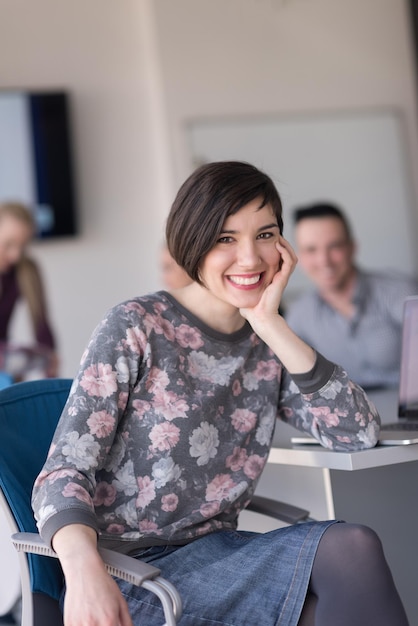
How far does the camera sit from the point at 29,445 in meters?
1.67

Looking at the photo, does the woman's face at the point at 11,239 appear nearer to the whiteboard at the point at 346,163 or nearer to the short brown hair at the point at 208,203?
the whiteboard at the point at 346,163

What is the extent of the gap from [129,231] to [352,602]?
3782 millimetres

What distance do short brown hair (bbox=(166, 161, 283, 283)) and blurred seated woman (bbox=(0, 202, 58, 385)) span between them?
10.2ft

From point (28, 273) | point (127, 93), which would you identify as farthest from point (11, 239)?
point (127, 93)

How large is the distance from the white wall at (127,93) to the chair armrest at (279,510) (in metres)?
3.07

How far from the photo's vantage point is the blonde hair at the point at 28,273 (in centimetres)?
472

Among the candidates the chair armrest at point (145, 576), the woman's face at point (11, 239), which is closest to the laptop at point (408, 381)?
the chair armrest at point (145, 576)

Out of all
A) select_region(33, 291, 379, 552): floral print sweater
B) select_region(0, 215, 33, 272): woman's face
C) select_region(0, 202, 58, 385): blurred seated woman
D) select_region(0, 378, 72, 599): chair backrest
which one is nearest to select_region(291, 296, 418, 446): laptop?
select_region(33, 291, 379, 552): floral print sweater

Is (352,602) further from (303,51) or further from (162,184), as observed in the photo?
(303,51)

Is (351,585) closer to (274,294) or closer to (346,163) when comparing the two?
(274,294)

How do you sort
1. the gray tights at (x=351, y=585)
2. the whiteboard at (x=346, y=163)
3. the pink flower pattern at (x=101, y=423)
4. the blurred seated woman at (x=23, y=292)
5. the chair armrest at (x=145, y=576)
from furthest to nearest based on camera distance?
the whiteboard at (x=346, y=163)
the blurred seated woman at (x=23, y=292)
the pink flower pattern at (x=101, y=423)
the gray tights at (x=351, y=585)
the chair armrest at (x=145, y=576)

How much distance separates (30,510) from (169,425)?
28cm

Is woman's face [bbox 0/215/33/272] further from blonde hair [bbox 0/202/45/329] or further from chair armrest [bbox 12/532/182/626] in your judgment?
chair armrest [bbox 12/532/182/626]

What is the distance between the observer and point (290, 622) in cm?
142
